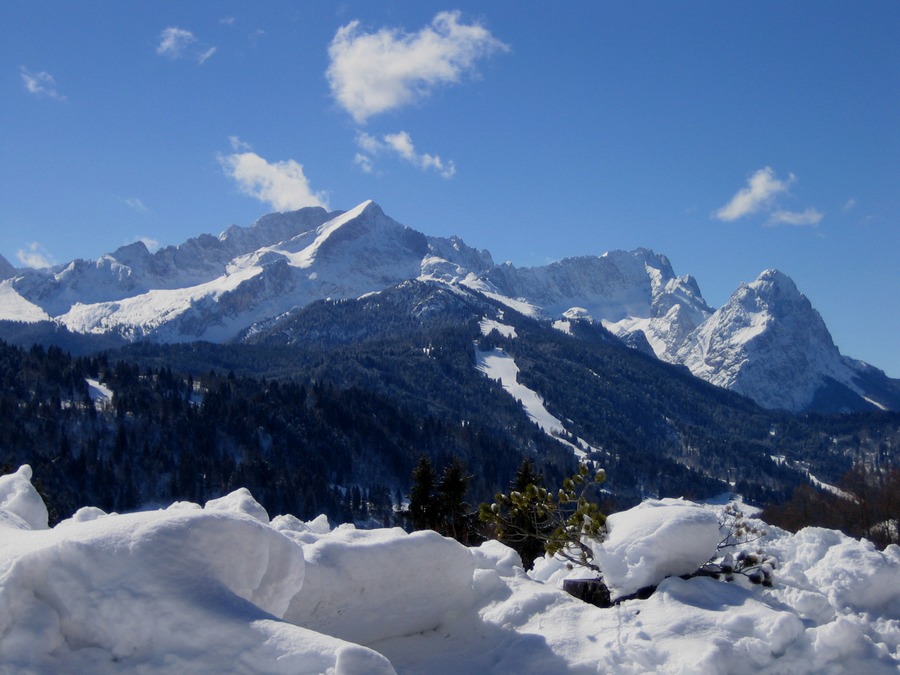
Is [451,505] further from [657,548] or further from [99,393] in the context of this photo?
[99,393]

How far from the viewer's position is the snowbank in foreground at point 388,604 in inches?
341

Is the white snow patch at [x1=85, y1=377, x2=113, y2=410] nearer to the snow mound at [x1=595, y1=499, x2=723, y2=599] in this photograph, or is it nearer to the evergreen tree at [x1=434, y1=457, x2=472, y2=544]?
the evergreen tree at [x1=434, y1=457, x2=472, y2=544]

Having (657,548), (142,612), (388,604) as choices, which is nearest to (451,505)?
(657,548)

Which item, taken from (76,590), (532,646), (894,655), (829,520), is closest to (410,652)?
(532,646)

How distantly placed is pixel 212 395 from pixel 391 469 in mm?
44057

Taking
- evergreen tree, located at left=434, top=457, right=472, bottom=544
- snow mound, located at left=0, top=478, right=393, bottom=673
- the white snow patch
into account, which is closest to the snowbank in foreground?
snow mound, located at left=0, top=478, right=393, bottom=673

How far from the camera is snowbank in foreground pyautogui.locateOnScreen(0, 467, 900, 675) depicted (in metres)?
8.67

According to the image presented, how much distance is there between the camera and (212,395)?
17200 centimetres

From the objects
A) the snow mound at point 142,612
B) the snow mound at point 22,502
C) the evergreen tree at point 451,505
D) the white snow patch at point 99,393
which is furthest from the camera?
the white snow patch at point 99,393

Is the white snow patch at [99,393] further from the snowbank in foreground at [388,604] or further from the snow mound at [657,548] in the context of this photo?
the snow mound at [657,548]

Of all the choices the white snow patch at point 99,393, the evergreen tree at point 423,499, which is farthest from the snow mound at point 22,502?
the white snow patch at point 99,393

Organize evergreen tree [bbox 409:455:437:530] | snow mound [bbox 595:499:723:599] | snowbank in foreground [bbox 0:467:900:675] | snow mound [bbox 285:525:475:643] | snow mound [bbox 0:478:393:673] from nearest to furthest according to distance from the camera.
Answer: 1. snow mound [bbox 0:478:393:673]
2. snowbank in foreground [bbox 0:467:900:675]
3. snow mound [bbox 285:525:475:643]
4. snow mound [bbox 595:499:723:599]
5. evergreen tree [bbox 409:455:437:530]

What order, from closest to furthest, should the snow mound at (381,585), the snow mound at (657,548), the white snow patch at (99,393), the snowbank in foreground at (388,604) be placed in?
the snowbank in foreground at (388,604)
the snow mound at (381,585)
the snow mound at (657,548)
the white snow patch at (99,393)

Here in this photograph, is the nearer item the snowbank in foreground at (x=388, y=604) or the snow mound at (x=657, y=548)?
the snowbank in foreground at (x=388, y=604)
